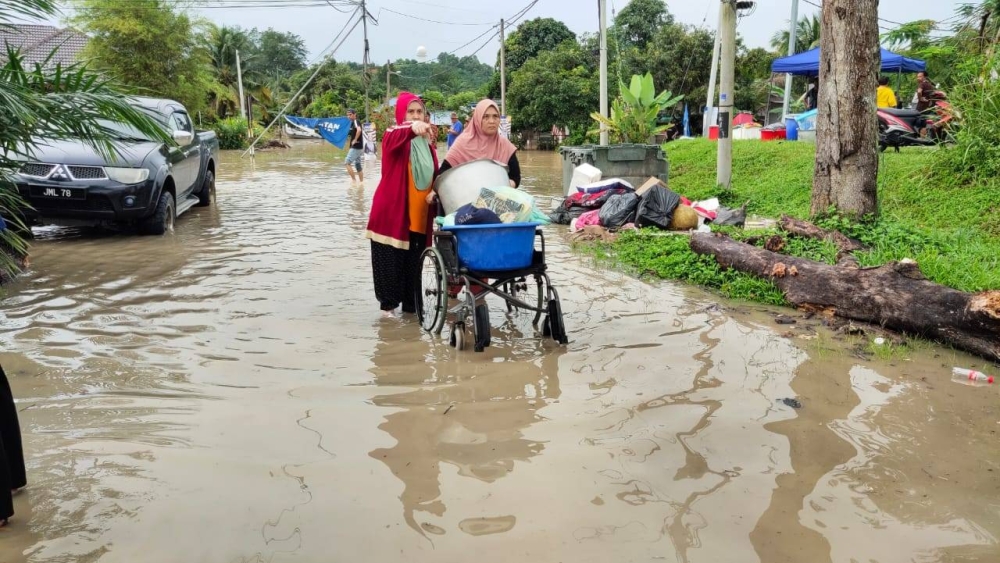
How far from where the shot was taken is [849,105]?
782 cm

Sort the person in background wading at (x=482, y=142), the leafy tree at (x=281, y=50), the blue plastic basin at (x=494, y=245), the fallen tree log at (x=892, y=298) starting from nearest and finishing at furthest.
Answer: the fallen tree log at (x=892, y=298)
the blue plastic basin at (x=494, y=245)
the person in background wading at (x=482, y=142)
the leafy tree at (x=281, y=50)

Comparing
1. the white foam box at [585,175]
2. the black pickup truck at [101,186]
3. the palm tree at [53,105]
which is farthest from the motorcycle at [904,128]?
the palm tree at [53,105]

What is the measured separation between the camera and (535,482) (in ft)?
11.4

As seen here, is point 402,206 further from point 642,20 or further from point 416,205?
point 642,20

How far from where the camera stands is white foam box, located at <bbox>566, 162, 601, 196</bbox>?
12094mm

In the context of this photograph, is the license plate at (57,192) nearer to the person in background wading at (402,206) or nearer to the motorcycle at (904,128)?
the person in background wading at (402,206)

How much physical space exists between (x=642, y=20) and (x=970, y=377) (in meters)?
41.0

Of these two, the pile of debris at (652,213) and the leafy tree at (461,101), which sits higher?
the leafy tree at (461,101)

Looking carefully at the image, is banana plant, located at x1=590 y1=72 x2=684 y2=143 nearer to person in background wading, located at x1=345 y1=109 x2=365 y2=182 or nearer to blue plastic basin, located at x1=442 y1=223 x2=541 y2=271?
person in background wading, located at x1=345 y1=109 x2=365 y2=182

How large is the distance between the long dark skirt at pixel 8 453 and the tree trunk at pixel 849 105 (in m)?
7.35

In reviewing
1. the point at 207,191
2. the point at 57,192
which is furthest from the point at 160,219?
the point at 207,191

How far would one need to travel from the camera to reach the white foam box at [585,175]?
39.7 feet

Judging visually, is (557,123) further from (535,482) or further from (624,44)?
(535,482)

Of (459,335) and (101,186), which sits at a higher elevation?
(101,186)
